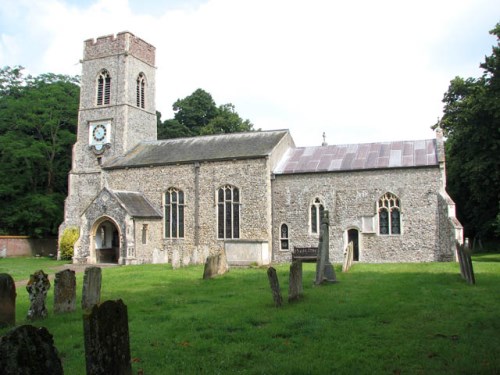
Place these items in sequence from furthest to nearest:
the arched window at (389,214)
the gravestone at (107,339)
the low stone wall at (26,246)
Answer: the low stone wall at (26,246)
the arched window at (389,214)
the gravestone at (107,339)

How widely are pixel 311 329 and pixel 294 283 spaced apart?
3.04 meters

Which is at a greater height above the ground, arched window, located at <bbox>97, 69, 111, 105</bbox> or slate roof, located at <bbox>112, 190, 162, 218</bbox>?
arched window, located at <bbox>97, 69, 111, 105</bbox>

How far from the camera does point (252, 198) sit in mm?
26750

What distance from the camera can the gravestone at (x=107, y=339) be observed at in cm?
517

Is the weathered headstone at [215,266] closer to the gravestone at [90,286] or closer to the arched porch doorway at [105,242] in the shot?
the gravestone at [90,286]

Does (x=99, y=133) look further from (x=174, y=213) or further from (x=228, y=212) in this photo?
(x=228, y=212)

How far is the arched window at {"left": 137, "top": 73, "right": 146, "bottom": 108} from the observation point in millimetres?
33969

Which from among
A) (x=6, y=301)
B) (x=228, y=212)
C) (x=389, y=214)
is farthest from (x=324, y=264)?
(x=228, y=212)

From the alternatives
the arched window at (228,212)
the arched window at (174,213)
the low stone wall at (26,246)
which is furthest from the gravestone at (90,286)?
the low stone wall at (26,246)

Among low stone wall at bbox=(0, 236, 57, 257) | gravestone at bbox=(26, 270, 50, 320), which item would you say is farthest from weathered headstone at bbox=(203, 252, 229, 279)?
low stone wall at bbox=(0, 236, 57, 257)

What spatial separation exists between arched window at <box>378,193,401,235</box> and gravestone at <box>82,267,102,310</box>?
1746cm

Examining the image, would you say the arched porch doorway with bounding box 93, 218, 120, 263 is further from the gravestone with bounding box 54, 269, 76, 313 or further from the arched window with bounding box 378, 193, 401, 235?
the gravestone with bounding box 54, 269, 76, 313

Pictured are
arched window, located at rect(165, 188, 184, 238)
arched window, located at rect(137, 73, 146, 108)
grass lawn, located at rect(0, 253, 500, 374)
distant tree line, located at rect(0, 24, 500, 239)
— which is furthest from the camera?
arched window, located at rect(137, 73, 146, 108)

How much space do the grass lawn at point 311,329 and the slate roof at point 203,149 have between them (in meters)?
14.7
